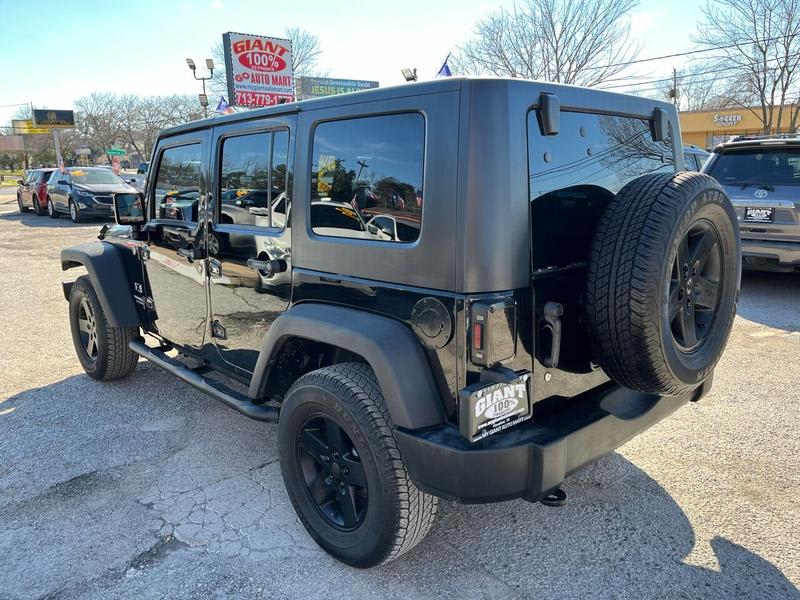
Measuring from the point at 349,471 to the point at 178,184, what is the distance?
7.45 ft

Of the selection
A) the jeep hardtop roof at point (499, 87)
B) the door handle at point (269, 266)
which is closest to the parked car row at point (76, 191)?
the door handle at point (269, 266)

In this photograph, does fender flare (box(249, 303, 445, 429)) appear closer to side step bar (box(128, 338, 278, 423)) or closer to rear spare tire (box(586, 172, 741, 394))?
rear spare tire (box(586, 172, 741, 394))

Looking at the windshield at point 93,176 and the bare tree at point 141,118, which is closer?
the windshield at point 93,176

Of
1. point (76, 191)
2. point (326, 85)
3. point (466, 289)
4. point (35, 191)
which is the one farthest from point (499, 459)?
point (326, 85)

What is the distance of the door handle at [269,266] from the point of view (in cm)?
284

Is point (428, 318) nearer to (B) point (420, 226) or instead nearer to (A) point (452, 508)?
(B) point (420, 226)

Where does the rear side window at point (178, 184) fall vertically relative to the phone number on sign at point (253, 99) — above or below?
below

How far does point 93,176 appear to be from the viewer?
57.9 ft

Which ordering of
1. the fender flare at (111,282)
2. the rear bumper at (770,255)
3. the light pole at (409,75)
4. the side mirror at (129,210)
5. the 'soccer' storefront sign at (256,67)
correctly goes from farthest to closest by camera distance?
the 'soccer' storefront sign at (256,67)
the rear bumper at (770,255)
the fender flare at (111,282)
the side mirror at (129,210)
the light pole at (409,75)

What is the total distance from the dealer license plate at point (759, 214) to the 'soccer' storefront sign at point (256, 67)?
40.4ft

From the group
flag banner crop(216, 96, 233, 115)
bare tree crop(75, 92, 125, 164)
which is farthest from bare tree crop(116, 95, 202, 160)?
flag banner crop(216, 96, 233, 115)

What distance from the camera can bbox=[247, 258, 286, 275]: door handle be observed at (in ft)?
9.31

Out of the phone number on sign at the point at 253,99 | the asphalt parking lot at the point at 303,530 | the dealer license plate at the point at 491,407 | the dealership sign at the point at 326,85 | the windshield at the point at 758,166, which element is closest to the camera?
the dealer license plate at the point at 491,407

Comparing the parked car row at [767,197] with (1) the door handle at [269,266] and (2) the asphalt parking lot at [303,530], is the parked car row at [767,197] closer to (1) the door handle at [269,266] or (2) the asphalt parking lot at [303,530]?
(2) the asphalt parking lot at [303,530]
